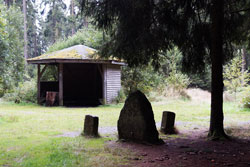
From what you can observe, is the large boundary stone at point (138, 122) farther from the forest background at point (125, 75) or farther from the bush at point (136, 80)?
the bush at point (136, 80)

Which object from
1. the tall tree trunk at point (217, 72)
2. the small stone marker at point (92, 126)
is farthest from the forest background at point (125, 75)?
the small stone marker at point (92, 126)

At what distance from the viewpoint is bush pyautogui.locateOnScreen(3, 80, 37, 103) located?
19.7 m

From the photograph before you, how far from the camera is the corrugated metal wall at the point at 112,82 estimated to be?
59.8ft

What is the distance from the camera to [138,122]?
6379 mm

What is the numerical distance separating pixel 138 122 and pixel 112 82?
12329 mm

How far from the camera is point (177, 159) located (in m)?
5.03

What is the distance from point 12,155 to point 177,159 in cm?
320

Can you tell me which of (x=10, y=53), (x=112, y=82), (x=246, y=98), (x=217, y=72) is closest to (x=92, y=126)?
(x=217, y=72)

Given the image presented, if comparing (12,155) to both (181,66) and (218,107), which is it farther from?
(181,66)

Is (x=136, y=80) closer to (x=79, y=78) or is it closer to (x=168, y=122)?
(x=79, y=78)

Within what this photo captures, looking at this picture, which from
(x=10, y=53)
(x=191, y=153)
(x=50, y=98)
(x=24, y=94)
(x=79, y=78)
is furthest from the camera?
(x=79, y=78)

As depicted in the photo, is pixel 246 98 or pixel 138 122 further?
pixel 246 98

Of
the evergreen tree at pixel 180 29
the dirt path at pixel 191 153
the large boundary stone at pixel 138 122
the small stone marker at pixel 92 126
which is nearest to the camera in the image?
the dirt path at pixel 191 153

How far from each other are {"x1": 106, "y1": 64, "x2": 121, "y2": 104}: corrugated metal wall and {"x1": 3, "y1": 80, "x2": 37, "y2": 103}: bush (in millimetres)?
5584
